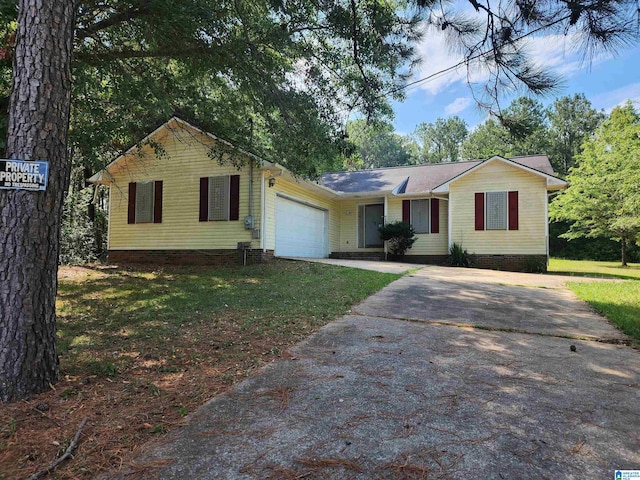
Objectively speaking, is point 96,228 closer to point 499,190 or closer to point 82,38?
point 82,38

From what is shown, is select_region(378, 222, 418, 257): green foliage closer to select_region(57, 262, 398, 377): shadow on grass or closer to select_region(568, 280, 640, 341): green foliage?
select_region(57, 262, 398, 377): shadow on grass

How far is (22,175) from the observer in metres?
2.60

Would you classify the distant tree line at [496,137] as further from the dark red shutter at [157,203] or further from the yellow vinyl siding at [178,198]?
the dark red shutter at [157,203]

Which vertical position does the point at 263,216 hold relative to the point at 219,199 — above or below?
below

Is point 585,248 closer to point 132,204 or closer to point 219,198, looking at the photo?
point 219,198

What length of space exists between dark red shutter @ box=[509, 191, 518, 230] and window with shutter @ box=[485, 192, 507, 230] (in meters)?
0.16

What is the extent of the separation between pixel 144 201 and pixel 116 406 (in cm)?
1099

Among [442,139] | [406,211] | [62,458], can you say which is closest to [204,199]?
[406,211]

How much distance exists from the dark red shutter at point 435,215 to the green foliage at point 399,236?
0.87 meters

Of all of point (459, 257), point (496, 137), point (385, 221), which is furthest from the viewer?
point (385, 221)

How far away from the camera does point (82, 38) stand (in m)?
6.64

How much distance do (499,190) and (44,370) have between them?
44.8ft

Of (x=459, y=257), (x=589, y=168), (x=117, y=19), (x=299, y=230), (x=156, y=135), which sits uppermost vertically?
(x=589, y=168)

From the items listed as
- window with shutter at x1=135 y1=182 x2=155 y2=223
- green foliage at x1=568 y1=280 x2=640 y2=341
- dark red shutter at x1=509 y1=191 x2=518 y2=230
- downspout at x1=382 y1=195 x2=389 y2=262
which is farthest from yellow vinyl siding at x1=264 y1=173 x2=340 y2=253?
green foliage at x1=568 y1=280 x2=640 y2=341
